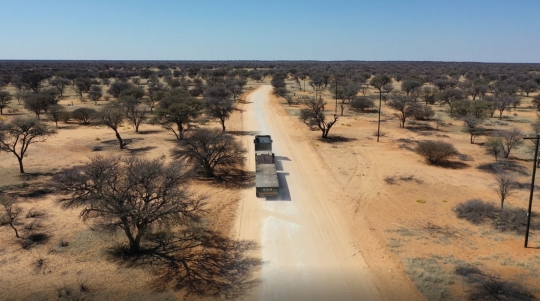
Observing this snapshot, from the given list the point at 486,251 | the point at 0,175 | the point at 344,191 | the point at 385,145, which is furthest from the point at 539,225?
the point at 0,175

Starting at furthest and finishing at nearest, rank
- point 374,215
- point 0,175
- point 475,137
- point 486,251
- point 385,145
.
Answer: point 475,137
point 385,145
point 0,175
point 374,215
point 486,251

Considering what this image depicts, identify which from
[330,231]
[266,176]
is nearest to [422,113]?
[266,176]

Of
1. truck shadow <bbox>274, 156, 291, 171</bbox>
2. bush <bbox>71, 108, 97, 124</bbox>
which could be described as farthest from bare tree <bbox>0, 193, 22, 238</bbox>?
bush <bbox>71, 108, 97, 124</bbox>

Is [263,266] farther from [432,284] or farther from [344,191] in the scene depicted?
[344,191]

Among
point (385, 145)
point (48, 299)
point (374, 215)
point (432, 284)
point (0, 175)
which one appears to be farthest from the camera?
point (385, 145)

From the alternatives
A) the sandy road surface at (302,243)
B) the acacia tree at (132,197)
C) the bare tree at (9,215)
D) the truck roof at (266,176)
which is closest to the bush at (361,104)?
the sandy road surface at (302,243)

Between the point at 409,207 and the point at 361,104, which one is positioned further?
the point at 361,104

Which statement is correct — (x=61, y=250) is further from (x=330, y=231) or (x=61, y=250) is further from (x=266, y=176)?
Answer: (x=330, y=231)
